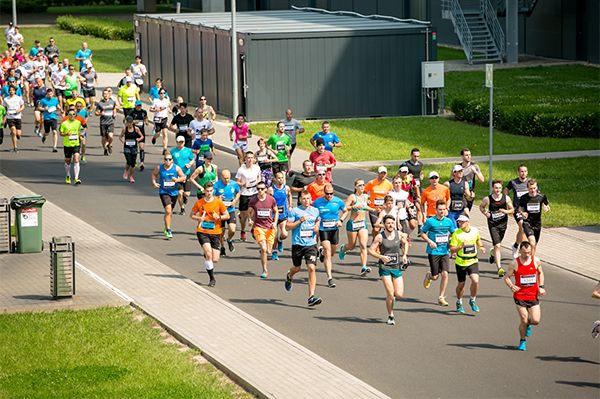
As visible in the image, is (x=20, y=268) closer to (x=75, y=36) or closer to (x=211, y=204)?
(x=211, y=204)

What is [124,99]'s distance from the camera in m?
41.2

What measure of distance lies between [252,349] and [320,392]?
2.30m

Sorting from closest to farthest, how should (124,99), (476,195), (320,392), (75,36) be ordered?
(320,392), (476,195), (124,99), (75,36)

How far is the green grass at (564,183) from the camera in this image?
90.1 ft

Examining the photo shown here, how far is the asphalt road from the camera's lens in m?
16.6

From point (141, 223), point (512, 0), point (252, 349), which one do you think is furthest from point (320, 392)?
point (512, 0)

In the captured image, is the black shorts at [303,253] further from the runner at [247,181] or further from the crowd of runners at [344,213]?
the runner at [247,181]

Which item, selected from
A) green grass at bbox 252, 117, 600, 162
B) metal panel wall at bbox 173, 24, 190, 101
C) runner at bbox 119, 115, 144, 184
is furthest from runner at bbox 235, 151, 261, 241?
metal panel wall at bbox 173, 24, 190, 101

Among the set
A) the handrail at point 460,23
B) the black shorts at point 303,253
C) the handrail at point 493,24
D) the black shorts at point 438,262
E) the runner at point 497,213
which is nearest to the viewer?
the black shorts at point 438,262

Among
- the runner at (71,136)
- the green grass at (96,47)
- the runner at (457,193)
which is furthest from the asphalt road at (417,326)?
the green grass at (96,47)

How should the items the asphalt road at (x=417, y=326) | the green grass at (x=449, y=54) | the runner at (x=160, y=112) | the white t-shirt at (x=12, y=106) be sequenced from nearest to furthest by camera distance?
the asphalt road at (x=417, y=326) → the runner at (x=160, y=112) → the white t-shirt at (x=12, y=106) → the green grass at (x=449, y=54)

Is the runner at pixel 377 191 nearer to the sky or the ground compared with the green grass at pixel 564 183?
nearer to the sky

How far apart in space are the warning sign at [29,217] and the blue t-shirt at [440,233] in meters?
7.80

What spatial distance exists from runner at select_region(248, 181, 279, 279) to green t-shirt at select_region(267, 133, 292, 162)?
22.6 feet
